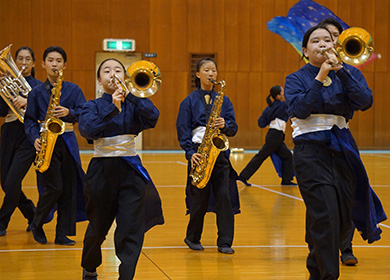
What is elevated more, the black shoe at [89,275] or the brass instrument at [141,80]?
the brass instrument at [141,80]

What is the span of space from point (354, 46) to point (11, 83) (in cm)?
404

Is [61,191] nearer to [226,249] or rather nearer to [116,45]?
[226,249]

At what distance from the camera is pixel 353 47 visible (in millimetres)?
4125

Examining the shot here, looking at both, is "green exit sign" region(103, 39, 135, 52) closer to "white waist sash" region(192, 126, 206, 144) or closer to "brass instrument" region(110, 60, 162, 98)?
"white waist sash" region(192, 126, 206, 144)

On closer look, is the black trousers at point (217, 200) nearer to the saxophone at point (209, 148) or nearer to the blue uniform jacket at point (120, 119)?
the saxophone at point (209, 148)

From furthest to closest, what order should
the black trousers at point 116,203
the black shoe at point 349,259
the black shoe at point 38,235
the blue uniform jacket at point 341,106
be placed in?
the black shoe at point 38,235, the black shoe at point 349,259, the black trousers at point 116,203, the blue uniform jacket at point 341,106

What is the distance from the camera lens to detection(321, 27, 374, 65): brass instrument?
408 centimetres

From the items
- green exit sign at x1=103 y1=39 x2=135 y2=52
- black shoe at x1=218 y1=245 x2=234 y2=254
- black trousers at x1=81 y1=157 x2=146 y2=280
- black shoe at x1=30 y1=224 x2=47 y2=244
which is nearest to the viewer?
black trousers at x1=81 y1=157 x2=146 y2=280

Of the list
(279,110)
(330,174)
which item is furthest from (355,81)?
(279,110)

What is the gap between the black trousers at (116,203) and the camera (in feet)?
14.5

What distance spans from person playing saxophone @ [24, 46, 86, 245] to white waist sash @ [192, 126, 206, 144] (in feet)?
3.64

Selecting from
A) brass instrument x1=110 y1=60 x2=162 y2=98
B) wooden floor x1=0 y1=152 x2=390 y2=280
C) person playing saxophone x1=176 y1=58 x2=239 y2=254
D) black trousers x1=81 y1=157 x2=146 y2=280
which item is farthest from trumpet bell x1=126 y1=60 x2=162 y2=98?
person playing saxophone x1=176 y1=58 x2=239 y2=254

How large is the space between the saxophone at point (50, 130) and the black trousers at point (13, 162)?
0.61 metres

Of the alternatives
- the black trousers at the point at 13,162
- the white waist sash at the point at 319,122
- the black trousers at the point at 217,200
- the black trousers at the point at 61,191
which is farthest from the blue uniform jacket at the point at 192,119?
the white waist sash at the point at 319,122
